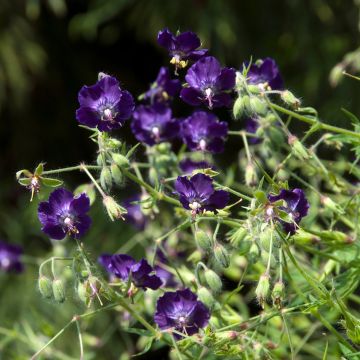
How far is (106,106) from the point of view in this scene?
1.15 metres

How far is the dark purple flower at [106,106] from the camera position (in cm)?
115

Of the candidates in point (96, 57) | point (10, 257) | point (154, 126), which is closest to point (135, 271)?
point (154, 126)

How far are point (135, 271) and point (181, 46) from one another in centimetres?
33

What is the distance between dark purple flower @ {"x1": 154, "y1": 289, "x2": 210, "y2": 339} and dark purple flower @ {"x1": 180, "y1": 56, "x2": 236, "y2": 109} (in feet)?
0.92

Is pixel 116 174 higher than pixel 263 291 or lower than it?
higher

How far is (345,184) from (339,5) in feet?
5.34

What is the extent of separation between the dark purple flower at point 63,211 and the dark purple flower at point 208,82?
225 mm

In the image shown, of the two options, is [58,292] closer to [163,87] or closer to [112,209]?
[112,209]

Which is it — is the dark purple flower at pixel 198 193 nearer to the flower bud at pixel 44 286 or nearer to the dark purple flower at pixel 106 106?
the dark purple flower at pixel 106 106

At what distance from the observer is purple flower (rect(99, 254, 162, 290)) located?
1175mm

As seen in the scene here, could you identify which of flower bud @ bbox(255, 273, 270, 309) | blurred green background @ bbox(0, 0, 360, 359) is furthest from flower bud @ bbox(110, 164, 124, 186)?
blurred green background @ bbox(0, 0, 360, 359)

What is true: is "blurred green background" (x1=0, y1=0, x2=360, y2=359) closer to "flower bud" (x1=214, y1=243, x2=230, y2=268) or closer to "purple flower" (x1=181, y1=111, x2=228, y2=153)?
"purple flower" (x1=181, y1=111, x2=228, y2=153)

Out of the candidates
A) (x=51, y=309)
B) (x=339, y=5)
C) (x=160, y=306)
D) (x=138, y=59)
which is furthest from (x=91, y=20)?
(x=160, y=306)

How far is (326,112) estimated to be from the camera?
2.65 meters
